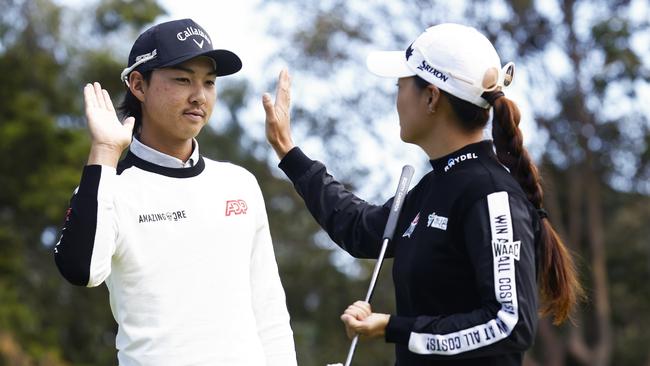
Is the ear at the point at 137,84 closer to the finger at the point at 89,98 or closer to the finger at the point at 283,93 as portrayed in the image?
the finger at the point at 89,98

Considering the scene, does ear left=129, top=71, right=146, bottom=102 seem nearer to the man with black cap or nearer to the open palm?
the man with black cap

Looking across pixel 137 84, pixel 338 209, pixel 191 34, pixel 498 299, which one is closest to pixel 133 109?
pixel 137 84

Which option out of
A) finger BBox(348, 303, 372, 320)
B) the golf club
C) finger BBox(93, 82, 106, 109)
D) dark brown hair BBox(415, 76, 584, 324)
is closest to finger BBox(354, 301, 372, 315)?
finger BBox(348, 303, 372, 320)

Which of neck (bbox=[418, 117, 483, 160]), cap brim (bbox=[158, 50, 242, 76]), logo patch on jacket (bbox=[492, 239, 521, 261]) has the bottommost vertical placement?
logo patch on jacket (bbox=[492, 239, 521, 261])

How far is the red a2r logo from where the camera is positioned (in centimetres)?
422

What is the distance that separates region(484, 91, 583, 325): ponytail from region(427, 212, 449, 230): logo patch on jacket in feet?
0.96

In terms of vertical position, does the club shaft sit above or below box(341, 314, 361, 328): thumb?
above

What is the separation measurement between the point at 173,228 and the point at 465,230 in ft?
3.45

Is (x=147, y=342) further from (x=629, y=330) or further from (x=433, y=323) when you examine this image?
(x=629, y=330)

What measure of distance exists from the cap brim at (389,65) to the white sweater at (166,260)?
0.71 meters

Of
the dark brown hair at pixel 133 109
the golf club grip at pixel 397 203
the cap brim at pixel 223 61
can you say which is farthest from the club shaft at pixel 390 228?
the dark brown hair at pixel 133 109

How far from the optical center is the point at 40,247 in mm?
22656

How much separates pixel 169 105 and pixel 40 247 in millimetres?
19160

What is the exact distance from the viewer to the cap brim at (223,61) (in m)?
4.19
